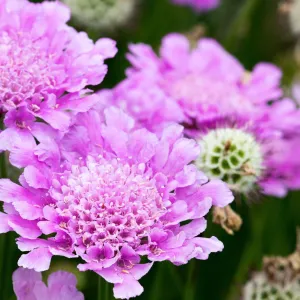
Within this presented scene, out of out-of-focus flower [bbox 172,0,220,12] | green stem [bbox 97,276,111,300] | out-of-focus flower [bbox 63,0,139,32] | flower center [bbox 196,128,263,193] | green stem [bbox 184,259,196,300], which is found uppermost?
out-of-focus flower [bbox 172,0,220,12]

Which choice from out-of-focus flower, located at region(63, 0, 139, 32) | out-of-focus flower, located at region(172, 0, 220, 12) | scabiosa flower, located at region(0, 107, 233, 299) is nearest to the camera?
scabiosa flower, located at region(0, 107, 233, 299)

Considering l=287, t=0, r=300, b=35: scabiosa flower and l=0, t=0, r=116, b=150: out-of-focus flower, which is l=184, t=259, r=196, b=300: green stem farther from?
l=287, t=0, r=300, b=35: scabiosa flower

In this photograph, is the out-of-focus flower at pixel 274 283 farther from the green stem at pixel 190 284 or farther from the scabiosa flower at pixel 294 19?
the scabiosa flower at pixel 294 19

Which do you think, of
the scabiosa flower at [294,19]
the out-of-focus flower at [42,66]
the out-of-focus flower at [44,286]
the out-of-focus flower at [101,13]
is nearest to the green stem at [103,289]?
the out-of-focus flower at [44,286]

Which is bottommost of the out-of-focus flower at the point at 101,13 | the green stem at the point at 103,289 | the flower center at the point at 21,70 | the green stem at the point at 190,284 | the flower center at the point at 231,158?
the green stem at the point at 103,289

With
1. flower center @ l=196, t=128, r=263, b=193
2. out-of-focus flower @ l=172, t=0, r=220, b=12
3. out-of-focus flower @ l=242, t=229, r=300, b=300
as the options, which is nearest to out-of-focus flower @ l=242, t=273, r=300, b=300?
out-of-focus flower @ l=242, t=229, r=300, b=300

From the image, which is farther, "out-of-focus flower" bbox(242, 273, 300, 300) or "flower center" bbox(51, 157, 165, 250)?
"out-of-focus flower" bbox(242, 273, 300, 300)

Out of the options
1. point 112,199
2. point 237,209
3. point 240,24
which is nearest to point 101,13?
point 240,24

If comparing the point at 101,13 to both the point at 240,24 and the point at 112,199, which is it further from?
the point at 112,199
